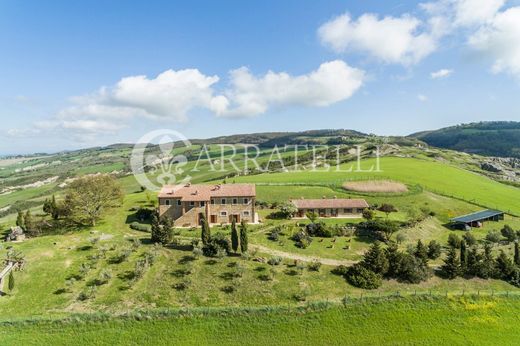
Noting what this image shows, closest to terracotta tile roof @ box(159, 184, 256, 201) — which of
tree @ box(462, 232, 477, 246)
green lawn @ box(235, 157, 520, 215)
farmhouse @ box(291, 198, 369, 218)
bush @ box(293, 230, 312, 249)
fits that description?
farmhouse @ box(291, 198, 369, 218)

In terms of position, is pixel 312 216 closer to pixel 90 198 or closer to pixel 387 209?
pixel 387 209

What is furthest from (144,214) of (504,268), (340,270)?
(504,268)

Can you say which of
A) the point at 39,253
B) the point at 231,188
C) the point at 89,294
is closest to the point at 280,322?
the point at 89,294

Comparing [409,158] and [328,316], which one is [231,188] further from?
[409,158]

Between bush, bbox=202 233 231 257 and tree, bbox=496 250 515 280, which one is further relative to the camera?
bush, bbox=202 233 231 257

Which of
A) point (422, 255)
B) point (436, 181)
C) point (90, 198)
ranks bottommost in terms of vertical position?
point (422, 255)

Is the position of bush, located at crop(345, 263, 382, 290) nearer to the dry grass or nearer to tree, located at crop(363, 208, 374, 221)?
tree, located at crop(363, 208, 374, 221)

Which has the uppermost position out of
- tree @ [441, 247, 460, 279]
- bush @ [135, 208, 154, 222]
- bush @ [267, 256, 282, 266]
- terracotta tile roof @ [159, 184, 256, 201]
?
terracotta tile roof @ [159, 184, 256, 201]

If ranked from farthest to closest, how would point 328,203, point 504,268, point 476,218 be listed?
point 328,203, point 476,218, point 504,268
